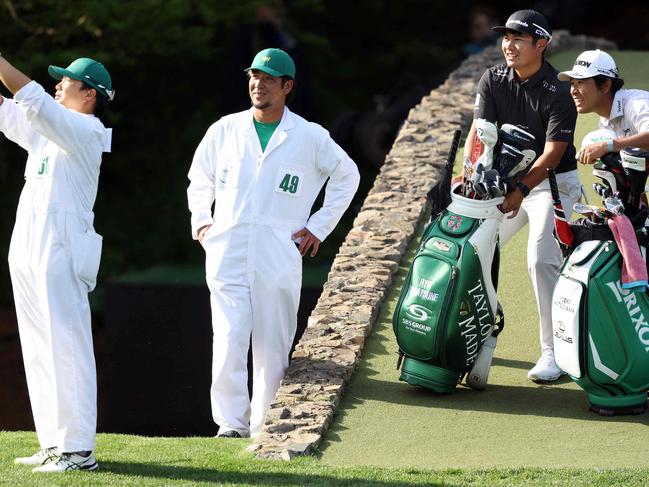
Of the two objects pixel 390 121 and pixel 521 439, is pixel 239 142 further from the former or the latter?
pixel 390 121

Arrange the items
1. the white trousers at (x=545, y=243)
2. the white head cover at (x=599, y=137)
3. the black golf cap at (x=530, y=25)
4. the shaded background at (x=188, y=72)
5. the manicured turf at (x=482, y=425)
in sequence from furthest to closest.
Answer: the shaded background at (x=188, y=72) → the white trousers at (x=545, y=243) → the black golf cap at (x=530, y=25) → the white head cover at (x=599, y=137) → the manicured turf at (x=482, y=425)

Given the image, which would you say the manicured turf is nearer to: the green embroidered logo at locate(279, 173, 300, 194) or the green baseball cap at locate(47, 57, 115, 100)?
the green embroidered logo at locate(279, 173, 300, 194)

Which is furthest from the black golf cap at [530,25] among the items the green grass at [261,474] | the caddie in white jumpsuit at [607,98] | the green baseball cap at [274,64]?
the green grass at [261,474]

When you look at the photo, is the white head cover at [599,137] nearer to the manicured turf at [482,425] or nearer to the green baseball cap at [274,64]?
the manicured turf at [482,425]

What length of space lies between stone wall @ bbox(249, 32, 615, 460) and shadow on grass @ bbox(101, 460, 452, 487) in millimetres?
310

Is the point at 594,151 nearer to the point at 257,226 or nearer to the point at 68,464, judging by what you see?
the point at 257,226

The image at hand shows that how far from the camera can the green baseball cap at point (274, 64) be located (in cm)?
746

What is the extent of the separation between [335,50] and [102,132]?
12289 millimetres

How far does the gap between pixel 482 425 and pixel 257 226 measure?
149 cm

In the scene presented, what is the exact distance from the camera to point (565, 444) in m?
6.60

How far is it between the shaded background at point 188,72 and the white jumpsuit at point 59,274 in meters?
7.59

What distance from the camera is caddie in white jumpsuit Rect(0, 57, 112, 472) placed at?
20.7ft

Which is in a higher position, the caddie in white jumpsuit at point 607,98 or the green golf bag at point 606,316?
the caddie in white jumpsuit at point 607,98

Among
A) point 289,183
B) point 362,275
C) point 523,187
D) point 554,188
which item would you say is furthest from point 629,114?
point 362,275
